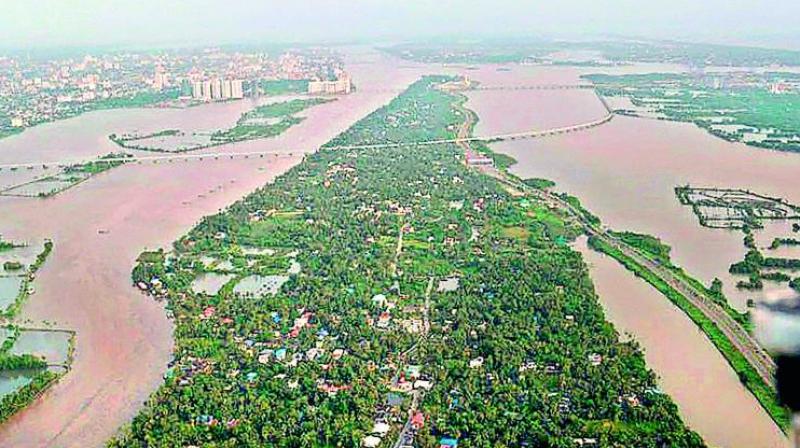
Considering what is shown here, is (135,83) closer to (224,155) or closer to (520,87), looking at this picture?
(520,87)

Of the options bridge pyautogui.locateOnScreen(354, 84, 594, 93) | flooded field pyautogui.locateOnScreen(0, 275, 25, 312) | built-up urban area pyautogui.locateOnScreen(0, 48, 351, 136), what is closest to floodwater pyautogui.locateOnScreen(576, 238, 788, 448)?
flooded field pyautogui.locateOnScreen(0, 275, 25, 312)

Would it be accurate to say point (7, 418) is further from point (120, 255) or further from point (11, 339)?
point (120, 255)

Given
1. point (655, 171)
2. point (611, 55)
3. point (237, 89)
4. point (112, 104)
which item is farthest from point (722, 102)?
point (611, 55)

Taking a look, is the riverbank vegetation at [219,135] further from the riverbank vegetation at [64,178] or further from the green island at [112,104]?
the green island at [112,104]

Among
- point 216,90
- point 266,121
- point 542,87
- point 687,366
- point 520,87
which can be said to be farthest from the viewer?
point 520,87

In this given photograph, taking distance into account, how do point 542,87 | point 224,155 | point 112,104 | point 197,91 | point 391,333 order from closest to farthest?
1. point 391,333
2. point 224,155
3. point 112,104
4. point 197,91
5. point 542,87

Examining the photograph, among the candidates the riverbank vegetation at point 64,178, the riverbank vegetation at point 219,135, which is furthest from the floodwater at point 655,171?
the riverbank vegetation at point 64,178
